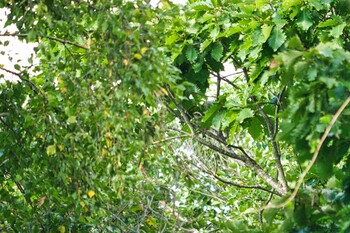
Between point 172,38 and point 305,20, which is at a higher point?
point 172,38

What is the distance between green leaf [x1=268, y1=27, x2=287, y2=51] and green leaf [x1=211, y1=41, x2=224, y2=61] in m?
0.53

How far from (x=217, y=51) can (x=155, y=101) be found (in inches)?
54.9

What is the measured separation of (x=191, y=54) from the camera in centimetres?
527

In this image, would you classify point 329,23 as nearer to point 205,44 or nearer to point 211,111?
point 205,44

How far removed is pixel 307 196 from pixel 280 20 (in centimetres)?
158

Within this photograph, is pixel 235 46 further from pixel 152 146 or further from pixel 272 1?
pixel 152 146

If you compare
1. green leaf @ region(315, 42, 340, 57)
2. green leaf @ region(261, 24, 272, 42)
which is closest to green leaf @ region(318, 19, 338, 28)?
green leaf @ region(261, 24, 272, 42)

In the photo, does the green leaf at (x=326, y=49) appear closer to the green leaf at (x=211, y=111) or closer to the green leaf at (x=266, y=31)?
the green leaf at (x=266, y=31)

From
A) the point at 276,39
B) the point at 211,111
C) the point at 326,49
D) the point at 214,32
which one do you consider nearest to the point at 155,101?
the point at 326,49

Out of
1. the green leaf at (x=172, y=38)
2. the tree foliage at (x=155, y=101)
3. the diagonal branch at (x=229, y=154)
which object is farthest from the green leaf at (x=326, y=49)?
the green leaf at (x=172, y=38)

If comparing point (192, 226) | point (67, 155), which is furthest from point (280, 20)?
point (192, 226)

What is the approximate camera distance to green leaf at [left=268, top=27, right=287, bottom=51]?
4.74m

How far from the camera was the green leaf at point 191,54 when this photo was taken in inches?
207

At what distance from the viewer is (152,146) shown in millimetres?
4203
